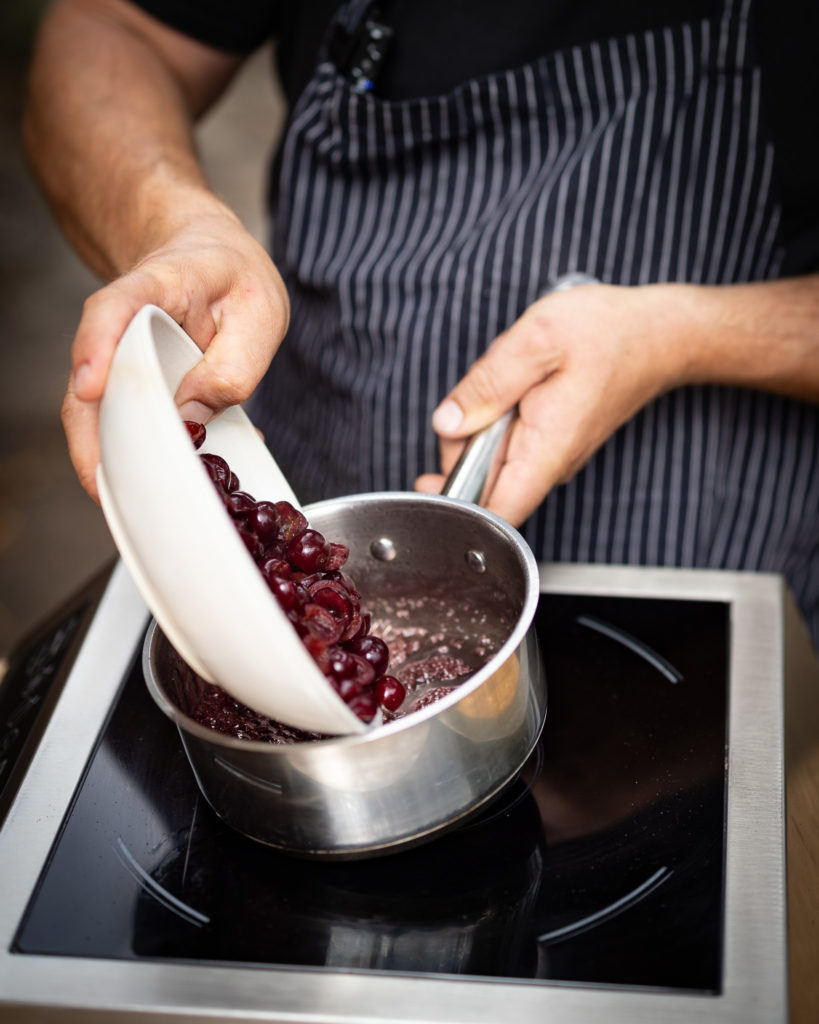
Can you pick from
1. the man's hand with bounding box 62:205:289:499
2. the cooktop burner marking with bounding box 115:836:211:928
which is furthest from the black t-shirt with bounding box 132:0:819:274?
the cooktop burner marking with bounding box 115:836:211:928

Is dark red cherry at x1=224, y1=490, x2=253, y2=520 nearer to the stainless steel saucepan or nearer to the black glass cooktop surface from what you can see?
the stainless steel saucepan

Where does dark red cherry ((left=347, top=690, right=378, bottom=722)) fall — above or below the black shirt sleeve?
below

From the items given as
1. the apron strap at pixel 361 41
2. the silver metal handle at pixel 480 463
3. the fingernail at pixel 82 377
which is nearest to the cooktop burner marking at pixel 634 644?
the silver metal handle at pixel 480 463

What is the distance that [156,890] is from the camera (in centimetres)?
69

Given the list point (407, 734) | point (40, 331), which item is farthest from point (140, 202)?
point (40, 331)

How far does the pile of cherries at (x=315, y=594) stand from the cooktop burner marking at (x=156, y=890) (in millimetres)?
180

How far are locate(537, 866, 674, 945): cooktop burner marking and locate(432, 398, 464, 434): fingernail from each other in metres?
0.44

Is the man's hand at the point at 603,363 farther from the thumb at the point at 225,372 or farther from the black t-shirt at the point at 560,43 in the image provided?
the thumb at the point at 225,372

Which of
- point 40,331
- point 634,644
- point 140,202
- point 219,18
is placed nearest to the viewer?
point 634,644

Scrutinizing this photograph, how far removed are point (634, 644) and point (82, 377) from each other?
0.52 m

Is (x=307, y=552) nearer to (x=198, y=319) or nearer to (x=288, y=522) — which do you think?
(x=288, y=522)

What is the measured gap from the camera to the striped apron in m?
1.09

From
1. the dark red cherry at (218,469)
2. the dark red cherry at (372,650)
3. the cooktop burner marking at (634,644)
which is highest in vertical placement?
the dark red cherry at (218,469)

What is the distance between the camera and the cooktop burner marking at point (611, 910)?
642 mm
